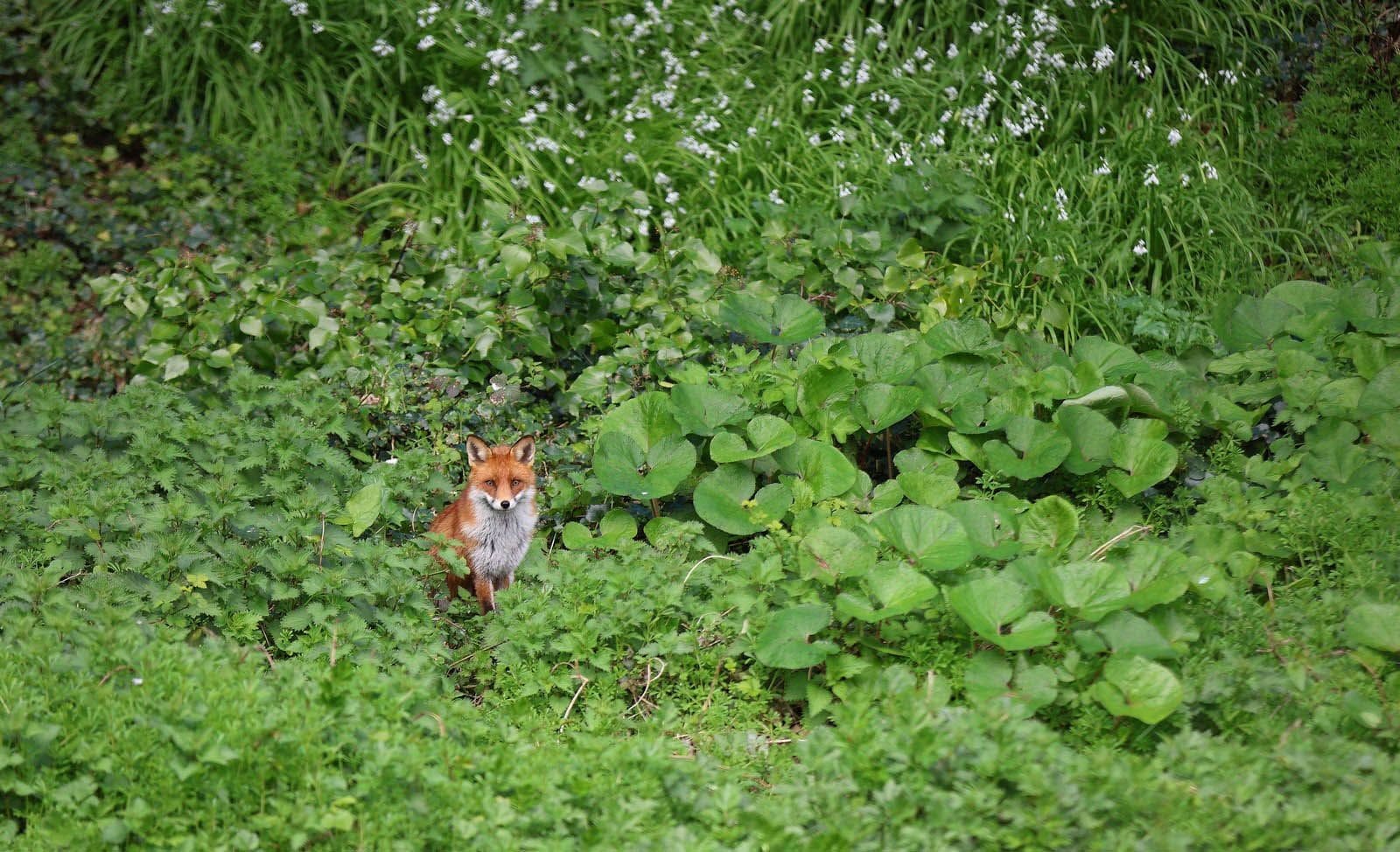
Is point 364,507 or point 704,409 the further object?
point 704,409

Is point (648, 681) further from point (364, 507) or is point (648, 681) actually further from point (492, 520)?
point (364, 507)

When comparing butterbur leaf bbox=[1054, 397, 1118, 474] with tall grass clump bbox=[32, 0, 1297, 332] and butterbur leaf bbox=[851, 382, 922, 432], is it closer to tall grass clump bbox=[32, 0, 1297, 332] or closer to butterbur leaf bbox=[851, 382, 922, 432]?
butterbur leaf bbox=[851, 382, 922, 432]

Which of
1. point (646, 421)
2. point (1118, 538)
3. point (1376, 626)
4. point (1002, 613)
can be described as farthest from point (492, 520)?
point (1376, 626)

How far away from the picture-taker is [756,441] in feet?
14.8

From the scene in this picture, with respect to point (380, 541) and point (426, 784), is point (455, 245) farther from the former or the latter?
point (426, 784)

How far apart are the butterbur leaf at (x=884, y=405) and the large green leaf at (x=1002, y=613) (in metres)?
1.08

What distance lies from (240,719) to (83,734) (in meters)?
0.43

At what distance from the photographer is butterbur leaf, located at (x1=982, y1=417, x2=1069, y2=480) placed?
442 cm

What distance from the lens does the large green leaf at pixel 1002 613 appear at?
11.4 ft

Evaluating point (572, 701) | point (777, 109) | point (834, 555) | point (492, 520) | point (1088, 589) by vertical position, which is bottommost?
point (572, 701)

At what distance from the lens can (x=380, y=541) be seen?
417 centimetres

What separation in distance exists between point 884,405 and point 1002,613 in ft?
4.15

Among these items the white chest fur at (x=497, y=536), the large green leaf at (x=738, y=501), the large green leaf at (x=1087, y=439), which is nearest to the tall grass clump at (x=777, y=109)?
the large green leaf at (x=1087, y=439)

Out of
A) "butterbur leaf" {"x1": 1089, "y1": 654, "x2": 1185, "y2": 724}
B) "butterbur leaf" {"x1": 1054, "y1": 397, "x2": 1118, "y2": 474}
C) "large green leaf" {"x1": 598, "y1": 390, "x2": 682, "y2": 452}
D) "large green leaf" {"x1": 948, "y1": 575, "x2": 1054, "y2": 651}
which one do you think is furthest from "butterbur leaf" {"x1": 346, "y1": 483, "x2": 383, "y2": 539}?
"butterbur leaf" {"x1": 1054, "y1": 397, "x2": 1118, "y2": 474}
